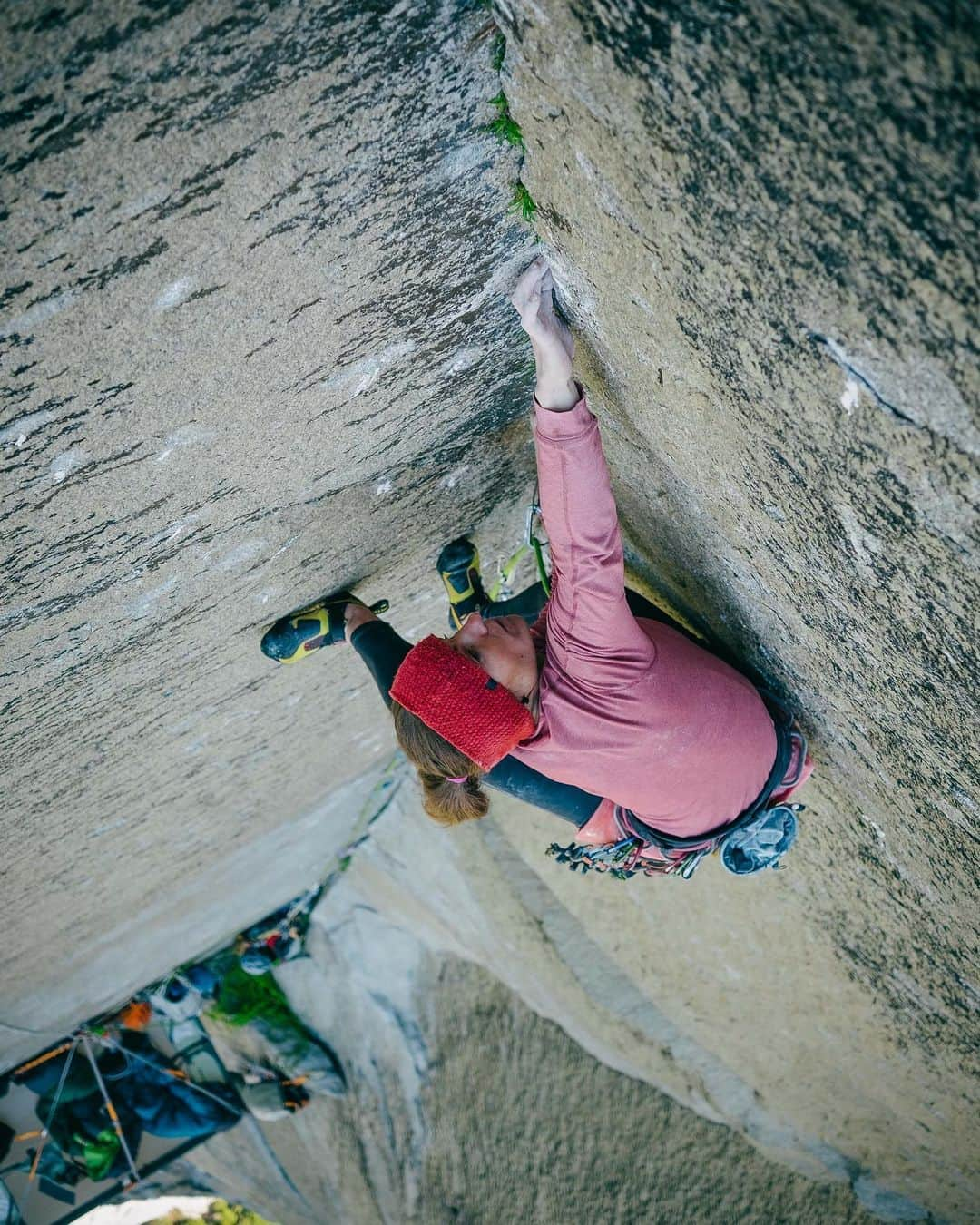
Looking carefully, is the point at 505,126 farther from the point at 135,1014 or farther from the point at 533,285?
the point at 135,1014

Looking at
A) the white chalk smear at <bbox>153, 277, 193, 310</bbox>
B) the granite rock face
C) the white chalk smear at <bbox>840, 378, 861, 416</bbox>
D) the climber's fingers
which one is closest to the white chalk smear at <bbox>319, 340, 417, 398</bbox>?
the granite rock face

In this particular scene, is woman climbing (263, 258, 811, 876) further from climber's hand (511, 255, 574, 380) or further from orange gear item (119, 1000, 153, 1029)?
orange gear item (119, 1000, 153, 1029)

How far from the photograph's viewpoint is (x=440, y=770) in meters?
1.68

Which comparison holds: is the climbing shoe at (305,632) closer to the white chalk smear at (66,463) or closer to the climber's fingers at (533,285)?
the white chalk smear at (66,463)

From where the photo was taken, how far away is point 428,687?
1.58 m

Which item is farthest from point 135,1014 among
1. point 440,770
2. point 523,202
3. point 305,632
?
point 523,202

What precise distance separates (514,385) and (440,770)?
817 millimetres

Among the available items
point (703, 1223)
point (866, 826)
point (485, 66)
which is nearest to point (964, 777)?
point (866, 826)

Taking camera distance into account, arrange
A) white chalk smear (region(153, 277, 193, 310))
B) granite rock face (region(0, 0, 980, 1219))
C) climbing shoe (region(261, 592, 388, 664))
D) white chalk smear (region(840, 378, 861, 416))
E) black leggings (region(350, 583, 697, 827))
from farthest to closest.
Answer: climbing shoe (region(261, 592, 388, 664))
black leggings (region(350, 583, 697, 827))
white chalk smear (region(153, 277, 193, 310))
white chalk smear (region(840, 378, 861, 416))
granite rock face (region(0, 0, 980, 1219))

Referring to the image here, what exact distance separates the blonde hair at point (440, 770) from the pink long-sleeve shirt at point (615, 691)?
13cm

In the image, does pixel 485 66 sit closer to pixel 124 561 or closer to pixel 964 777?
pixel 124 561

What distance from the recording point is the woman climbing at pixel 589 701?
4.77 ft

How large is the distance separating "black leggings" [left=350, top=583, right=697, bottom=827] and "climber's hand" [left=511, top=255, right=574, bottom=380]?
2.33 feet

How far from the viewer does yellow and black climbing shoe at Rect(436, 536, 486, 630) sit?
2439 mm
